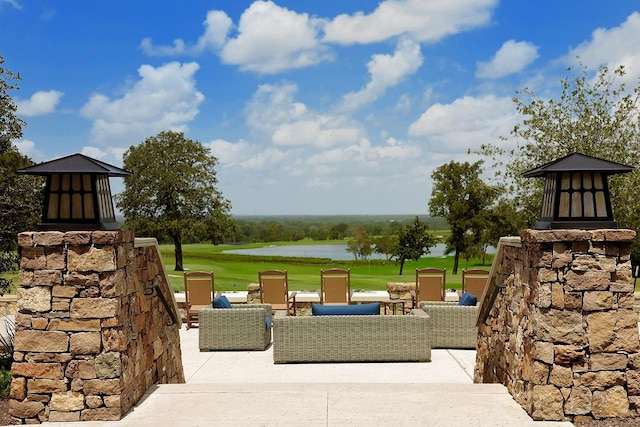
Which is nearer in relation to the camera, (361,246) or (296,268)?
(296,268)

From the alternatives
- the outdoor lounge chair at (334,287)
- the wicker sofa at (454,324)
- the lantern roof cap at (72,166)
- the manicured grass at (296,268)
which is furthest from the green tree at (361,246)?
the lantern roof cap at (72,166)

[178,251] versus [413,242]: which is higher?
[413,242]

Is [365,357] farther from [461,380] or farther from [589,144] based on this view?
[589,144]

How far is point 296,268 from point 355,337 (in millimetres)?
19012

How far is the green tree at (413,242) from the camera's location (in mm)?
23781

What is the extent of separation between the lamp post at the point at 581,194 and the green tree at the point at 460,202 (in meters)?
19.8

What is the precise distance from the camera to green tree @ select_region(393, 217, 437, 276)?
2378 centimetres

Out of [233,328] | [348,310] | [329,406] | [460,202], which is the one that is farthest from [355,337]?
[460,202]

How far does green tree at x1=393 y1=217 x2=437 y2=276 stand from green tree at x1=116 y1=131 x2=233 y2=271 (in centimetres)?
854

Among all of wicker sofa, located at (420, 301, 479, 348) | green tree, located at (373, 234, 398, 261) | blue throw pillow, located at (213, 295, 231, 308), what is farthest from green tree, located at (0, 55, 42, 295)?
green tree, located at (373, 234, 398, 261)

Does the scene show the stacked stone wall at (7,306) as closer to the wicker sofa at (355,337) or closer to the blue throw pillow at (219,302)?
the blue throw pillow at (219,302)

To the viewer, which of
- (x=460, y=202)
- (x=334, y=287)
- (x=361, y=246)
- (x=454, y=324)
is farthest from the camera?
(x=361, y=246)

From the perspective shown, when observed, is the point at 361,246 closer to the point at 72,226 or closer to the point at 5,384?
the point at 5,384

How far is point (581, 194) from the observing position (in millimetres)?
4953
